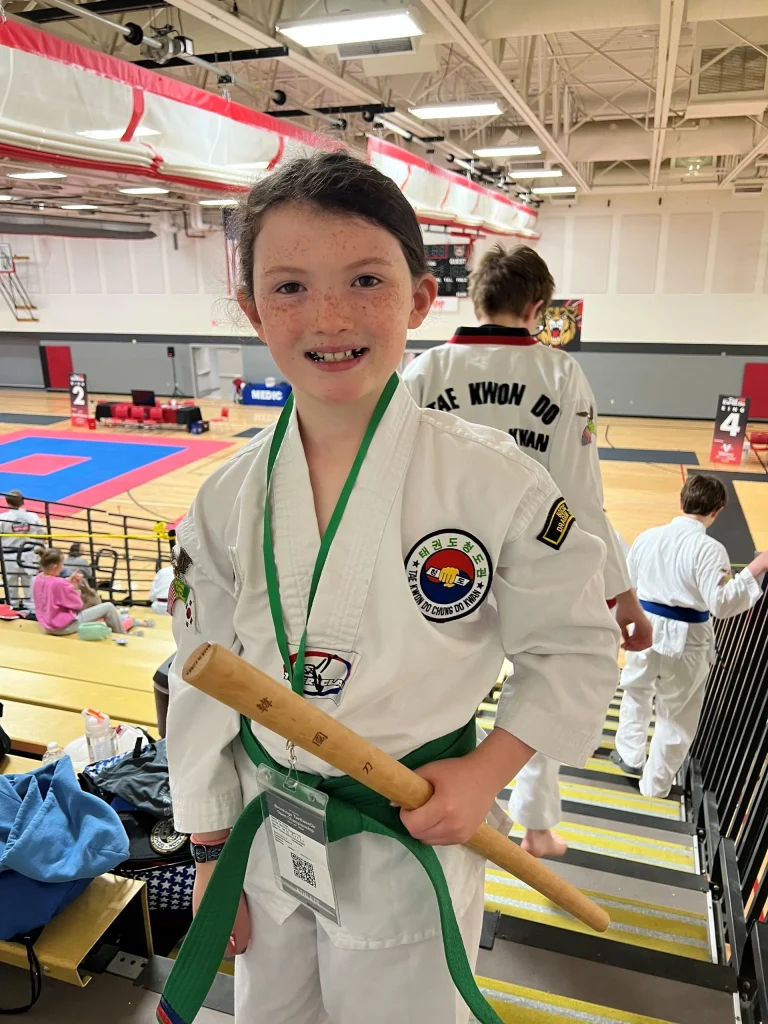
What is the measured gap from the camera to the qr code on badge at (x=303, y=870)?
1017mm

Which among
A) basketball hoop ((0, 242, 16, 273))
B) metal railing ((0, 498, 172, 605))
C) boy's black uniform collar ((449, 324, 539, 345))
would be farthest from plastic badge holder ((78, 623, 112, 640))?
basketball hoop ((0, 242, 16, 273))

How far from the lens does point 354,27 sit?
450 centimetres

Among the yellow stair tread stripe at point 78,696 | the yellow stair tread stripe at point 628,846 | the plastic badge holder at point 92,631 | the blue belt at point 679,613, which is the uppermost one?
the blue belt at point 679,613

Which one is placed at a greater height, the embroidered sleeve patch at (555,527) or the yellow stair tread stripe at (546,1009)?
the embroidered sleeve patch at (555,527)

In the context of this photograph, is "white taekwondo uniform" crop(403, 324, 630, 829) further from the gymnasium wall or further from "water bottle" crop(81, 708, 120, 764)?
the gymnasium wall

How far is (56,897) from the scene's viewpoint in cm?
159

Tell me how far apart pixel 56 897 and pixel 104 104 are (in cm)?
320

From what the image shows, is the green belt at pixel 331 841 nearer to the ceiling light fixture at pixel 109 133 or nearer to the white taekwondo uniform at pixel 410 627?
the white taekwondo uniform at pixel 410 627

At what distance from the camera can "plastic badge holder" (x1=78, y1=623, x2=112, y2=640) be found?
476 centimetres

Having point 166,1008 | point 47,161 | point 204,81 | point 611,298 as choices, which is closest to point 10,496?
point 47,161

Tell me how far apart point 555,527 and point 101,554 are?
7.52 metres

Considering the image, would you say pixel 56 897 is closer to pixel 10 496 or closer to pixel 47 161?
pixel 47 161

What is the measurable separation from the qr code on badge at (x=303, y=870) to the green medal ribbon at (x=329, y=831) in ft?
0.24

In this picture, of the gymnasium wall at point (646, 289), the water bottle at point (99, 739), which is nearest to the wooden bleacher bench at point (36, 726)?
the water bottle at point (99, 739)
